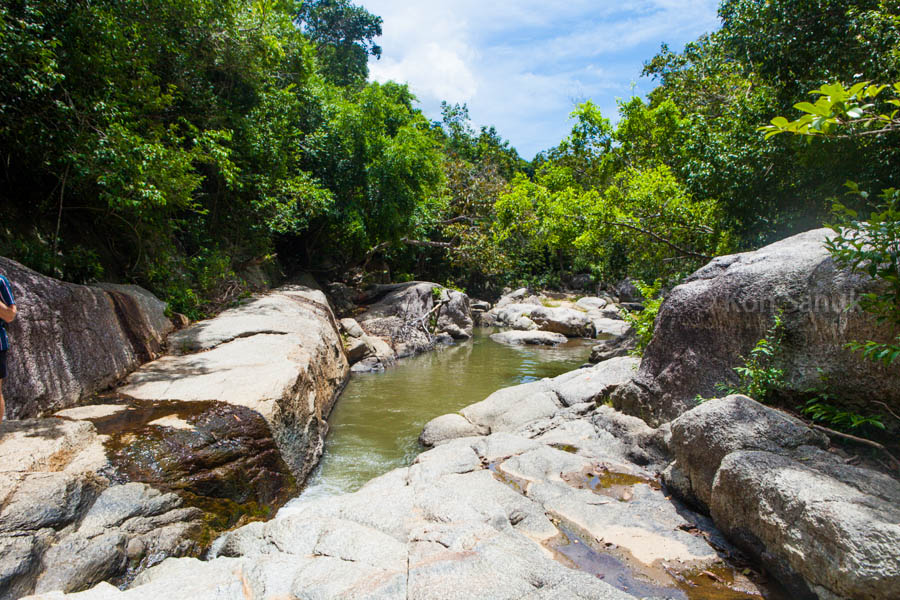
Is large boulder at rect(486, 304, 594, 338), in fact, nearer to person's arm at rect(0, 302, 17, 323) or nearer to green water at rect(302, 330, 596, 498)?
green water at rect(302, 330, 596, 498)

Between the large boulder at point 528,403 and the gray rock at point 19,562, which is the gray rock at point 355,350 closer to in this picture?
the large boulder at point 528,403

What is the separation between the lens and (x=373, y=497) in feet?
14.4

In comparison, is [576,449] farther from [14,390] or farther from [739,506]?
[14,390]

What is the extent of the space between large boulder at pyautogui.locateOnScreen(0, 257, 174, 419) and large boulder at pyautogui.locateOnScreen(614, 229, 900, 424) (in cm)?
647

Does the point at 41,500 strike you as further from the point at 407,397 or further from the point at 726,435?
the point at 407,397

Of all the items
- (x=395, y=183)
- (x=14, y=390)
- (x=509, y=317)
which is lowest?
(x=509, y=317)

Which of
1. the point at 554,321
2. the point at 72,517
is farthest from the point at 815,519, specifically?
the point at 554,321

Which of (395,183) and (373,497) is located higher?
(395,183)

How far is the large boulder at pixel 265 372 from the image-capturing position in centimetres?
558

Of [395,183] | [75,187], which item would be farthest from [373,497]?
[395,183]

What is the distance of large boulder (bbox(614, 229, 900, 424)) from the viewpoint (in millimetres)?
3984

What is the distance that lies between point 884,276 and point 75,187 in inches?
370

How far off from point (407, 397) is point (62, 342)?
233 inches

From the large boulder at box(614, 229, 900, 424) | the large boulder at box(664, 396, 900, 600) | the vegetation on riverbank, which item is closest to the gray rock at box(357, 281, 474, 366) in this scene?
the vegetation on riverbank
